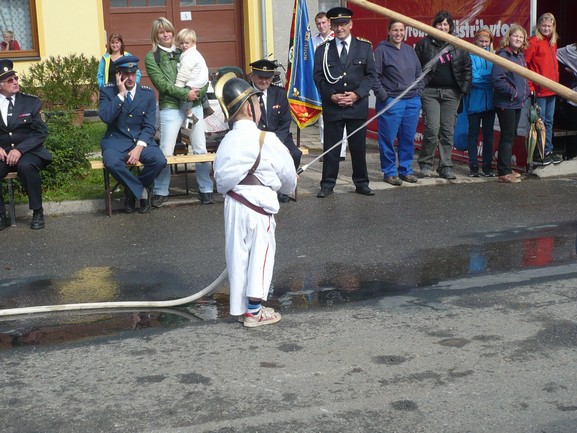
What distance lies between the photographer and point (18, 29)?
17.4 meters

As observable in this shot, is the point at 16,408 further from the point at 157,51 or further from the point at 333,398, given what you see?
the point at 157,51

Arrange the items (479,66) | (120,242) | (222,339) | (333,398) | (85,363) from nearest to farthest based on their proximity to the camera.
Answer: (333,398) < (85,363) < (222,339) < (120,242) < (479,66)

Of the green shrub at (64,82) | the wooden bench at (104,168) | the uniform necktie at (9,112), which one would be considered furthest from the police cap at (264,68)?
the green shrub at (64,82)

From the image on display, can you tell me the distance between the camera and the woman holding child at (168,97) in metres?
11.1

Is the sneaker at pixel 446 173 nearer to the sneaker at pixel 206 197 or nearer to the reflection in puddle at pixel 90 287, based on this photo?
the sneaker at pixel 206 197

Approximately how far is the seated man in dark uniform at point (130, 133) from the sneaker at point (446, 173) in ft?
12.1

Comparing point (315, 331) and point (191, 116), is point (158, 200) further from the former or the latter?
point (315, 331)

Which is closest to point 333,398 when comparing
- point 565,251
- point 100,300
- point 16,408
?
point 16,408

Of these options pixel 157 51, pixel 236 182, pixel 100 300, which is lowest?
pixel 100 300

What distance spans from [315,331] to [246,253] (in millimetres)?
708

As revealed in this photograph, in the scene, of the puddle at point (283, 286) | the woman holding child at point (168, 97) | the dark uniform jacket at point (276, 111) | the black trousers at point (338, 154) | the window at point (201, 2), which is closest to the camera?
the puddle at point (283, 286)

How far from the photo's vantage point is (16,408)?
5484 mm

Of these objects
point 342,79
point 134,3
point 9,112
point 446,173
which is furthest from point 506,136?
point 134,3

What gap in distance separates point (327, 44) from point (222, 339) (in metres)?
5.69
